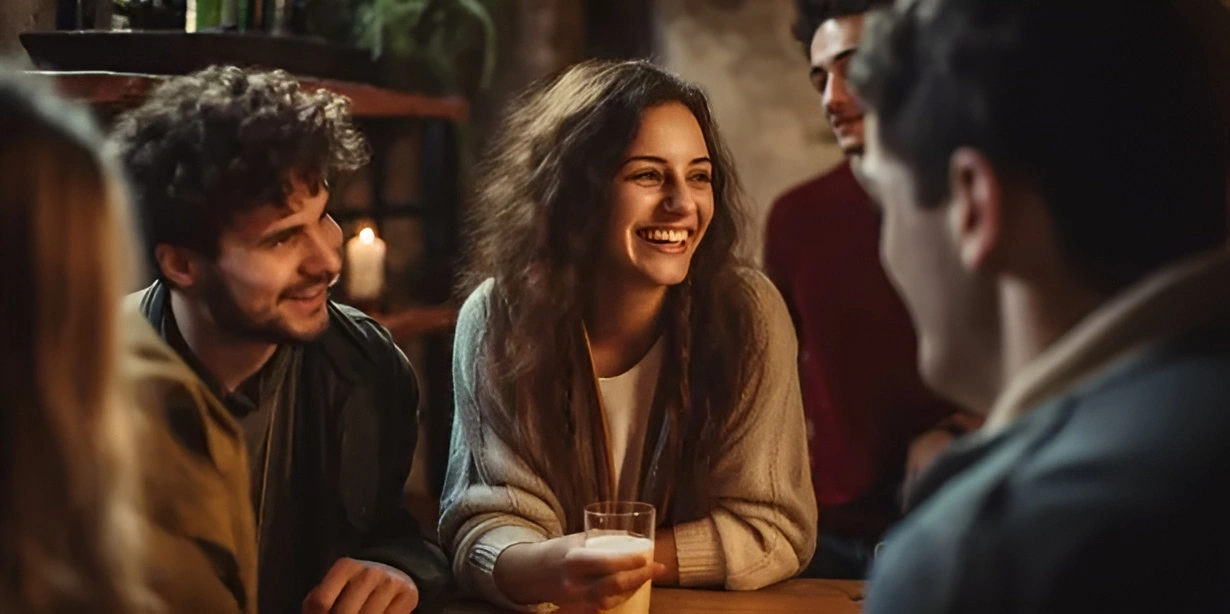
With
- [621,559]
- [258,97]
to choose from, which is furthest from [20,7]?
[621,559]

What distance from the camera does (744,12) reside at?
7.65 ft

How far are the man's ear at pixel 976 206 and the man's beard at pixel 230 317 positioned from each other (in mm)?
757

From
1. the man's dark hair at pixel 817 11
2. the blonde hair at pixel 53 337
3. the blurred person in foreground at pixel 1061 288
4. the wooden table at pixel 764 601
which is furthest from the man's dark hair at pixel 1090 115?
the man's dark hair at pixel 817 11

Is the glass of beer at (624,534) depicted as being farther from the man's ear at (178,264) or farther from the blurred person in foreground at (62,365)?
the blurred person in foreground at (62,365)

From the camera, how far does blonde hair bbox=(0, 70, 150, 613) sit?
0.84m

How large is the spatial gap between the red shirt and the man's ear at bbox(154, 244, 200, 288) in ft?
3.59

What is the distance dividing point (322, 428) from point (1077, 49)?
917 millimetres

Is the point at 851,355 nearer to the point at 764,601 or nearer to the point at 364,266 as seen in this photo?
the point at 764,601

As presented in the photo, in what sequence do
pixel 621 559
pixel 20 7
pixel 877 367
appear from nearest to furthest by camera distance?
pixel 621 559, pixel 20 7, pixel 877 367

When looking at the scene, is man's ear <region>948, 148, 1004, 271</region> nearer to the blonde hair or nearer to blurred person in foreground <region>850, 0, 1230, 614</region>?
blurred person in foreground <region>850, 0, 1230, 614</region>

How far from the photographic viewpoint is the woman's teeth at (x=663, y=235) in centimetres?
174

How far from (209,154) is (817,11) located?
109 cm

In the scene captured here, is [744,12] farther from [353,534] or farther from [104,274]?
[104,274]

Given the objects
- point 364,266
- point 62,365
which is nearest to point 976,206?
point 62,365
